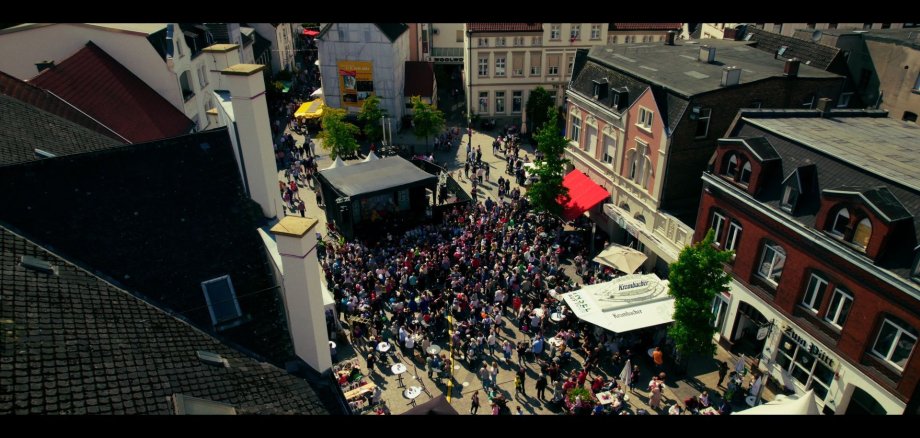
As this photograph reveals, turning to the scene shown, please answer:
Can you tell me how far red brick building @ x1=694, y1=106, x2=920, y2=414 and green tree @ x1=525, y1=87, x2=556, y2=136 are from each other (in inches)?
1047

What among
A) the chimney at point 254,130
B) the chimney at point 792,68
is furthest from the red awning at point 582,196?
the chimney at point 254,130

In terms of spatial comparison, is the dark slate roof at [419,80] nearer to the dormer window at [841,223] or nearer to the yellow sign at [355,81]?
the yellow sign at [355,81]

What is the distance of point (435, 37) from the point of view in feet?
227

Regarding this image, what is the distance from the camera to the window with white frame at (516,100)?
190 ft

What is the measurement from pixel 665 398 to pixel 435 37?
178 feet

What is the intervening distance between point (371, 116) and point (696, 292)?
33356 millimetres

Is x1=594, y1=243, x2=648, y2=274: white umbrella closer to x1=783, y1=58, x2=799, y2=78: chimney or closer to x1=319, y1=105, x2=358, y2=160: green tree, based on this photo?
x1=783, y1=58, x2=799, y2=78: chimney

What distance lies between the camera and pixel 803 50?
38188mm

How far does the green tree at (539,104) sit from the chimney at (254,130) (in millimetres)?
39324

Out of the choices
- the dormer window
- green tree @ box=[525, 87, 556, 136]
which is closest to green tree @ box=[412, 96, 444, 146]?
green tree @ box=[525, 87, 556, 136]

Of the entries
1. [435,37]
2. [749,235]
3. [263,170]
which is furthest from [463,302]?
[435,37]

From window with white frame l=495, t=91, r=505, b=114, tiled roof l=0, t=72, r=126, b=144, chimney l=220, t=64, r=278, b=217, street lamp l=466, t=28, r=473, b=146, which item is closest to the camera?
chimney l=220, t=64, r=278, b=217

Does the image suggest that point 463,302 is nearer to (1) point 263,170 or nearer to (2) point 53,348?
(1) point 263,170

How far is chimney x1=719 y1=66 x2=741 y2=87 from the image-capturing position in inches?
1147
